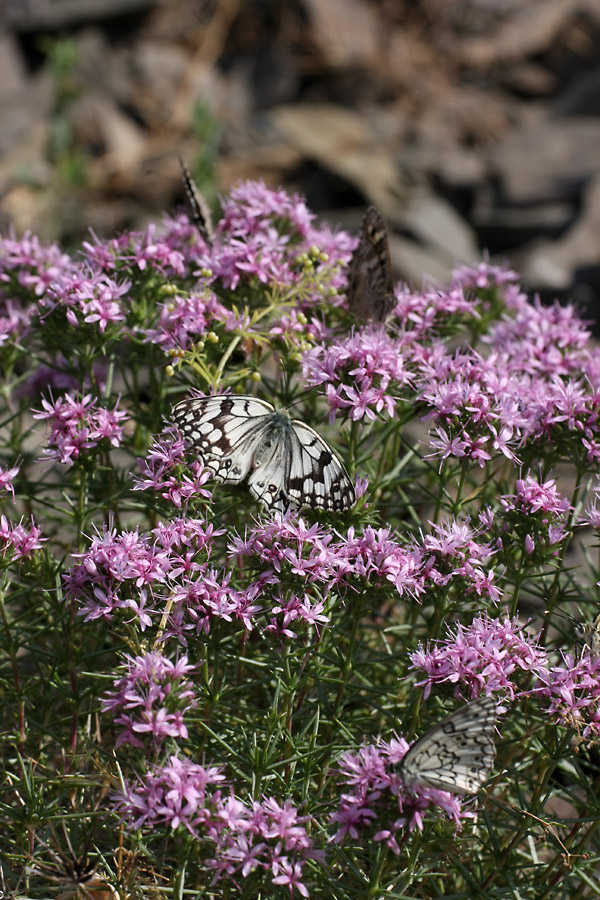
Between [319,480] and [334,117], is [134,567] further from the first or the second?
[334,117]

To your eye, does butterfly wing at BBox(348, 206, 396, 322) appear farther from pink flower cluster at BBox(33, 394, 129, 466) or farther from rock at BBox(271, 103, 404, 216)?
rock at BBox(271, 103, 404, 216)

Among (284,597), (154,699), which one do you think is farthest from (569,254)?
(154,699)

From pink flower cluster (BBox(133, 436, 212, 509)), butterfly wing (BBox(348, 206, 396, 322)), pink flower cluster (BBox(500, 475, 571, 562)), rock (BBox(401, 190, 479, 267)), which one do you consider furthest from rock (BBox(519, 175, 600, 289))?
pink flower cluster (BBox(133, 436, 212, 509))

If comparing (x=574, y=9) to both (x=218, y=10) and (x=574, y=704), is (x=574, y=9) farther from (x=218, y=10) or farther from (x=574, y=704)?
(x=574, y=704)

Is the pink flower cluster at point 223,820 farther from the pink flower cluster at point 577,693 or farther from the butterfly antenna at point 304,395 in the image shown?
the butterfly antenna at point 304,395

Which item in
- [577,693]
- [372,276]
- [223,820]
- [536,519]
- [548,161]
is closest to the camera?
[223,820]

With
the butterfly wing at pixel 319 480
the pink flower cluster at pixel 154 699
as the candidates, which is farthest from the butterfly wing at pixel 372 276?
the pink flower cluster at pixel 154 699
